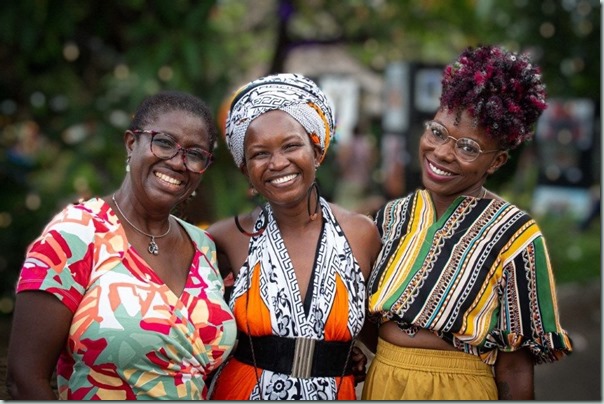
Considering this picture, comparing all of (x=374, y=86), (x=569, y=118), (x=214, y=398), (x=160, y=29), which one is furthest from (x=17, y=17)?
(x=374, y=86)

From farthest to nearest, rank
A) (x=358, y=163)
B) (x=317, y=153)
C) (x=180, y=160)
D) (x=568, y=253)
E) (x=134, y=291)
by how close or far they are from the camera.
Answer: (x=358, y=163), (x=568, y=253), (x=317, y=153), (x=180, y=160), (x=134, y=291)

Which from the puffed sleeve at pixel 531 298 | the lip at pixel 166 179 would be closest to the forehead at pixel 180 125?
the lip at pixel 166 179

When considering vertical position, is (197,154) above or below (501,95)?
below

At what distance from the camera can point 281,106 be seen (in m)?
3.27

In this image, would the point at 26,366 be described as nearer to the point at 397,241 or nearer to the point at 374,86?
the point at 397,241

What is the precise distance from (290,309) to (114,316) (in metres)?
0.70

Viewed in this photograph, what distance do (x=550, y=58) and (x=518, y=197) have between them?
260cm

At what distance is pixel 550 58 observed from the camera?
7578 millimetres

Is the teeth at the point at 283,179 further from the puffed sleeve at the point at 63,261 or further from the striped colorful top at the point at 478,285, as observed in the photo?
the puffed sleeve at the point at 63,261

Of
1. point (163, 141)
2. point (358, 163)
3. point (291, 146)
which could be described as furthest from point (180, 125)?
point (358, 163)

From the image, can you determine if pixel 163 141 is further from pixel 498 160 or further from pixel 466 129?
pixel 498 160

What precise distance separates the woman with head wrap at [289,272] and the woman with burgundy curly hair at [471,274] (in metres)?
A: 0.16

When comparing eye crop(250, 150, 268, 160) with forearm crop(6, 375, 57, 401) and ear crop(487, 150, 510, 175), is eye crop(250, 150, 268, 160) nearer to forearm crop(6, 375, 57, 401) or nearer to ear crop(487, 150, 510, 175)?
ear crop(487, 150, 510, 175)

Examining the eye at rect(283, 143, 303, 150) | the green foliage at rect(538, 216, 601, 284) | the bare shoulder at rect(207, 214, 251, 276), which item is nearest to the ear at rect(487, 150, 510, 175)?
the eye at rect(283, 143, 303, 150)
